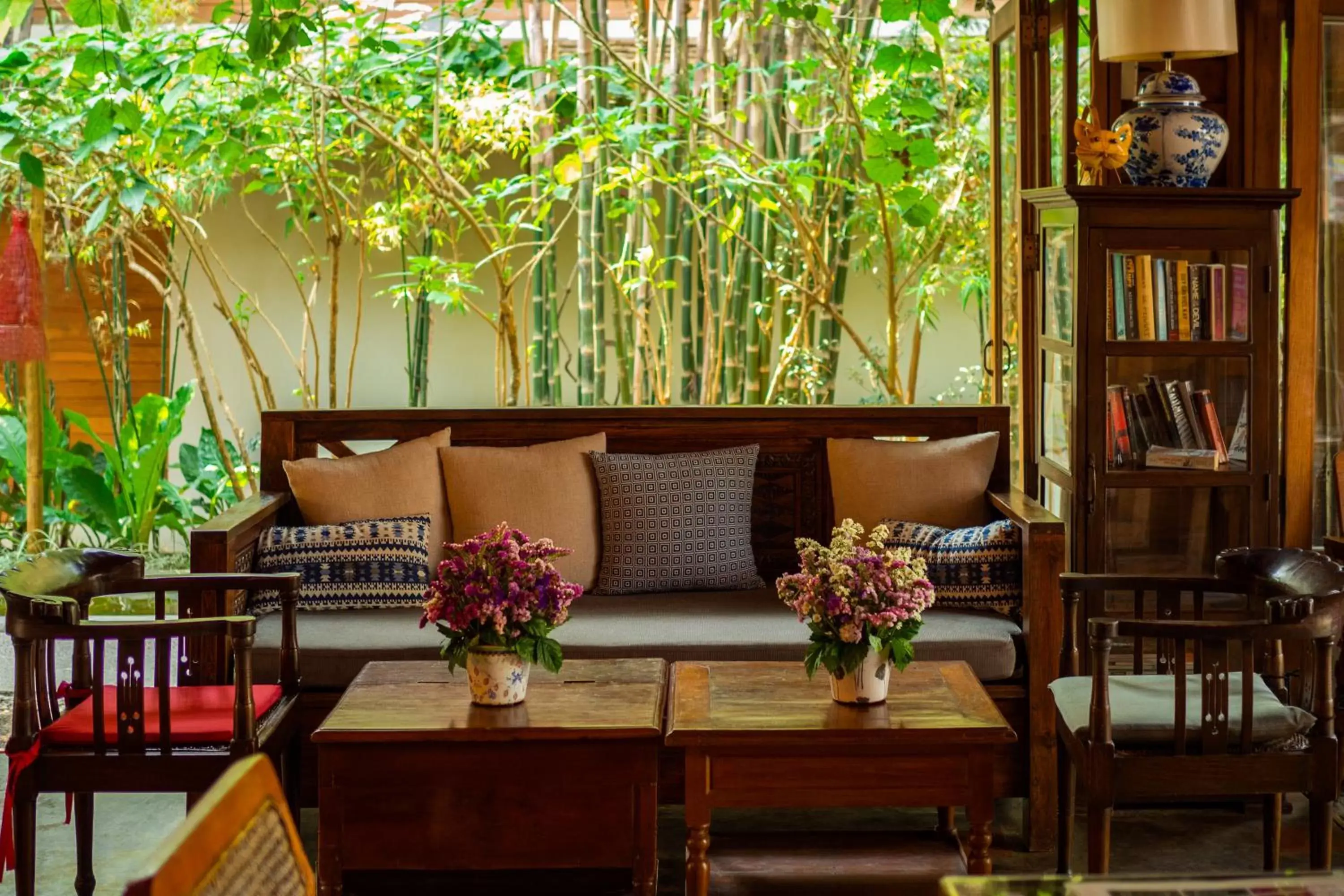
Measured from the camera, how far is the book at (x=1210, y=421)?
13.0 feet

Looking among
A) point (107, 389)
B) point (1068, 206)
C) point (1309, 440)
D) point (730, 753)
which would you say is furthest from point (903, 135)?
point (107, 389)

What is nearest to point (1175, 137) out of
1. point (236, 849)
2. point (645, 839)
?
point (645, 839)

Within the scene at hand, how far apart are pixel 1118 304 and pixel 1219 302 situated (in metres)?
0.25

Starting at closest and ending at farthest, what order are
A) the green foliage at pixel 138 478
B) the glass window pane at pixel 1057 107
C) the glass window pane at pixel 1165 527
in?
the glass window pane at pixel 1165 527 → the glass window pane at pixel 1057 107 → the green foliage at pixel 138 478

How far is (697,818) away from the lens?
2.75 metres

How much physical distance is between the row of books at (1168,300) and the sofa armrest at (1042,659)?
756 millimetres

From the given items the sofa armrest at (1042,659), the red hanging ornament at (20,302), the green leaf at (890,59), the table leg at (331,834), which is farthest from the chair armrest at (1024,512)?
the red hanging ornament at (20,302)

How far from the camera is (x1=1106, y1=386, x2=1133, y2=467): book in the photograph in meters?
3.94

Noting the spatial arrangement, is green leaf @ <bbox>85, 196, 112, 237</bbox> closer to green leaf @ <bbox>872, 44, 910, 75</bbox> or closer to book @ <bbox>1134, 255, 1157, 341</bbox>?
green leaf @ <bbox>872, 44, 910, 75</bbox>

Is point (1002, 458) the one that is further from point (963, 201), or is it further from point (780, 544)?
point (963, 201)

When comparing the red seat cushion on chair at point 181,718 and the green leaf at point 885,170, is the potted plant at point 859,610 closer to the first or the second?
the red seat cushion on chair at point 181,718

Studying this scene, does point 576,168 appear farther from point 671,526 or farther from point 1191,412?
point 1191,412

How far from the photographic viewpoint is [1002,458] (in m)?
4.04

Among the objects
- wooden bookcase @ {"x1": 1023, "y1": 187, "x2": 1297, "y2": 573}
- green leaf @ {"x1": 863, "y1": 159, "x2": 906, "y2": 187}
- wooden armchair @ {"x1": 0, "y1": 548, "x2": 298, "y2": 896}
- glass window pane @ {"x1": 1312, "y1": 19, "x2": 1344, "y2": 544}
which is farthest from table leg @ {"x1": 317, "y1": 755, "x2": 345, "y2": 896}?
glass window pane @ {"x1": 1312, "y1": 19, "x2": 1344, "y2": 544}
